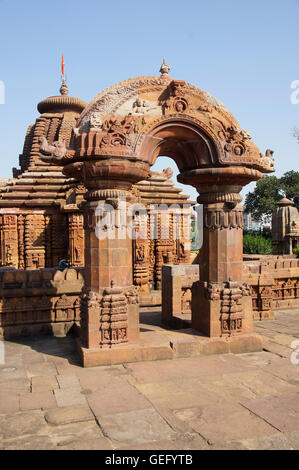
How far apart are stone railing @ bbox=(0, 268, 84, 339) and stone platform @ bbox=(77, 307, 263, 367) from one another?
1768 millimetres

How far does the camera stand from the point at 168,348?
6.61 meters

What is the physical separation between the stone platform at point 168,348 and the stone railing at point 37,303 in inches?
69.6

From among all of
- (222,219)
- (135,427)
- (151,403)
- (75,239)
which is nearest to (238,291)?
(222,219)

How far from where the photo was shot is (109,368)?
6137 millimetres

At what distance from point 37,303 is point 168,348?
3023mm

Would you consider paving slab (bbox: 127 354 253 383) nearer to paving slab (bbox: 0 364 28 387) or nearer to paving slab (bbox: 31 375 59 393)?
paving slab (bbox: 31 375 59 393)

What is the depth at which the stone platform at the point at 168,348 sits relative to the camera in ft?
20.6

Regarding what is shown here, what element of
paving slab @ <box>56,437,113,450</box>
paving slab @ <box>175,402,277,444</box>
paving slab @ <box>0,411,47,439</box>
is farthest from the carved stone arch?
paving slab @ <box>56,437,113,450</box>

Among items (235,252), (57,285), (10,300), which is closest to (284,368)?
(235,252)

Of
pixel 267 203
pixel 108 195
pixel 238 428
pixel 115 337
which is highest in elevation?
pixel 267 203

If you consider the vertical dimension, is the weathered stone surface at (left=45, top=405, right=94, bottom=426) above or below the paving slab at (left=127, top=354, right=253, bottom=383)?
below

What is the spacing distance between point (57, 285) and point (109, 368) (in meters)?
2.80

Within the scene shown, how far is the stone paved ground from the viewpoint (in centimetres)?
403

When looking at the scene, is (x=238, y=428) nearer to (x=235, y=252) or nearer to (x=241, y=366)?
(x=241, y=366)
